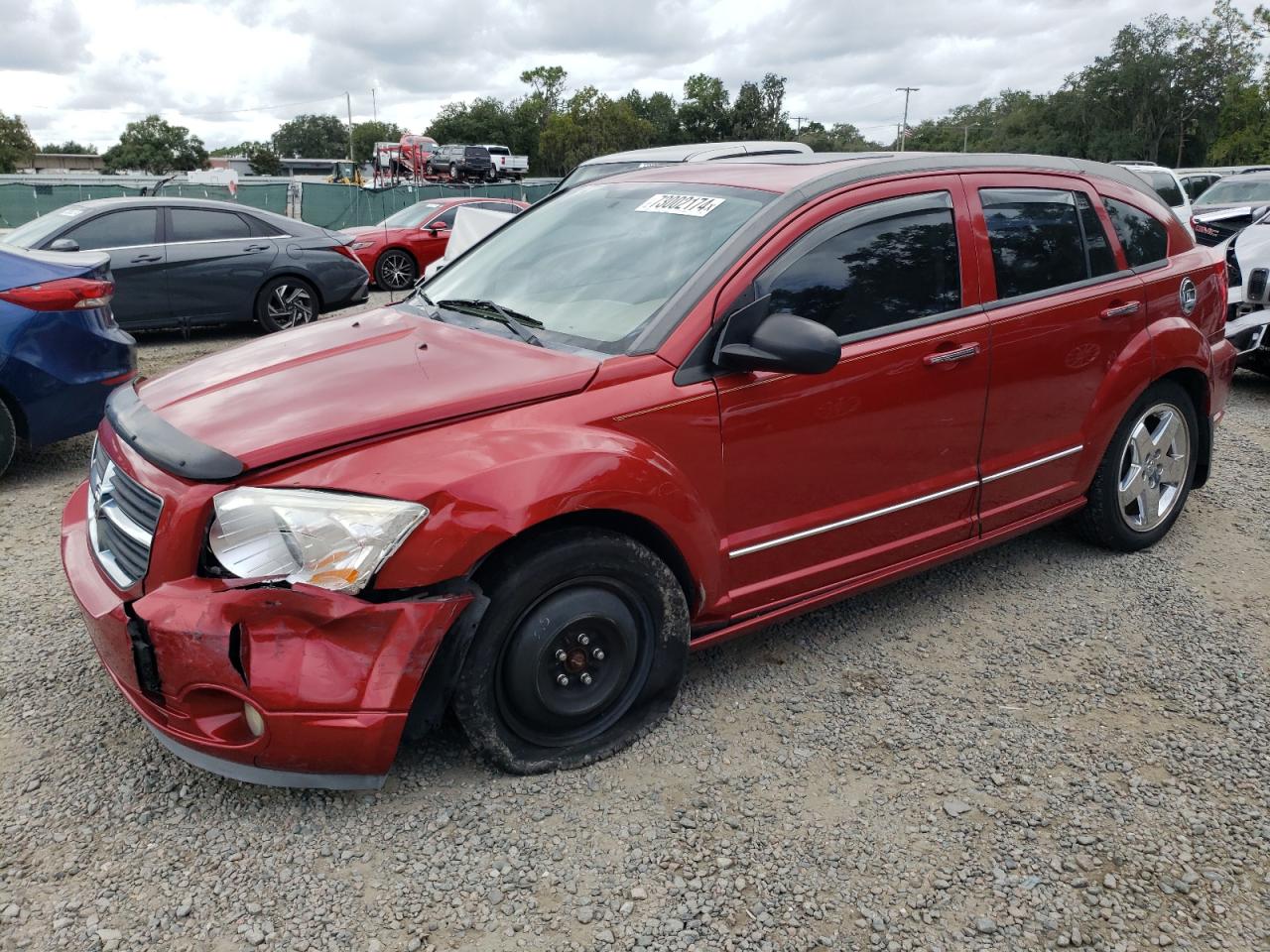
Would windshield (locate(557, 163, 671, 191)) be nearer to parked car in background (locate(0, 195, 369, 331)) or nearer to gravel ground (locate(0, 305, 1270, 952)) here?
parked car in background (locate(0, 195, 369, 331))

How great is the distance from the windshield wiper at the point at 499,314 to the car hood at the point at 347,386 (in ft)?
0.25

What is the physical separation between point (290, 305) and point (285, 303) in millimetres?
70

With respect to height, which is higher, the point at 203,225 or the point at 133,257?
the point at 203,225

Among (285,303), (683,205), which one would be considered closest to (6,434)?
(683,205)

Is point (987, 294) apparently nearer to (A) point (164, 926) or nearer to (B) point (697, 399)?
(B) point (697, 399)

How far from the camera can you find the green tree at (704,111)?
80.0 metres

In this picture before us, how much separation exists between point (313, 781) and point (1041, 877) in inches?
72.9

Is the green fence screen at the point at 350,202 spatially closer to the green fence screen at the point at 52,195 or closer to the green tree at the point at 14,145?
the green fence screen at the point at 52,195

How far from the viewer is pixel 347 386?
109 inches

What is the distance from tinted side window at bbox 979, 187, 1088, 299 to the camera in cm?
368

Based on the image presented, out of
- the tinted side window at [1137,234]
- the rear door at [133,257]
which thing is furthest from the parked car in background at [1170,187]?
the rear door at [133,257]

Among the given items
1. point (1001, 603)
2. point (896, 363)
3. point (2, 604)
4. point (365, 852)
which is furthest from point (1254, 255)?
point (2, 604)

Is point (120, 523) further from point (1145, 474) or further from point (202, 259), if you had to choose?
point (202, 259)

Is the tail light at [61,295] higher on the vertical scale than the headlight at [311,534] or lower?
higher
